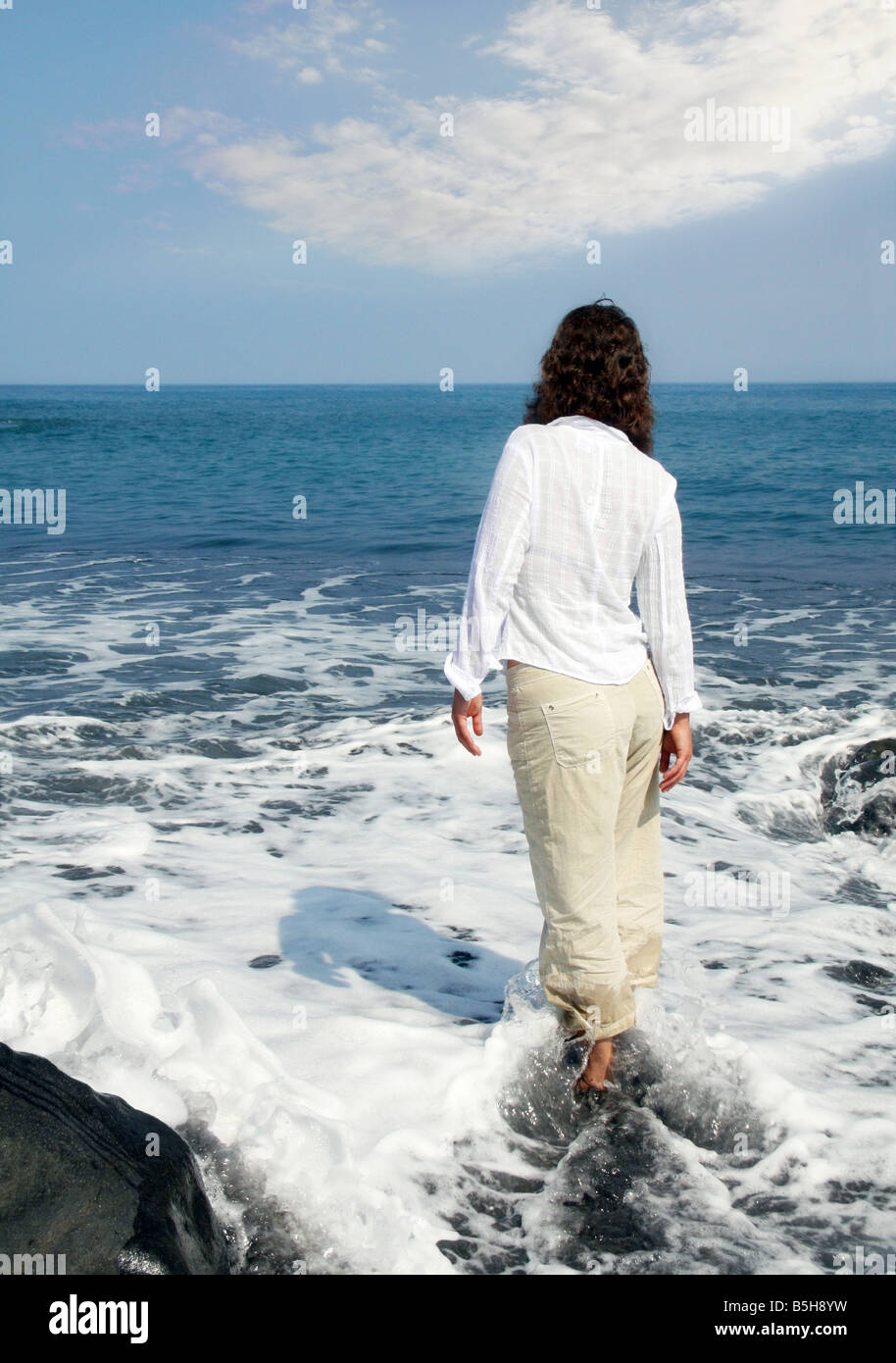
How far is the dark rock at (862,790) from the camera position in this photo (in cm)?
613

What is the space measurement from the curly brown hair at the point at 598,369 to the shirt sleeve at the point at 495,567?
239 millimetres

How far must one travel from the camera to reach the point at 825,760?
706cm

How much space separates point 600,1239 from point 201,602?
10729 millimetres

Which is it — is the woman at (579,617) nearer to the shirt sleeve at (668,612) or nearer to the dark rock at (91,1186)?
the shirt sleeve at (668,612)

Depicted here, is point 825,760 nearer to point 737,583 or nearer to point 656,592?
point 656,592

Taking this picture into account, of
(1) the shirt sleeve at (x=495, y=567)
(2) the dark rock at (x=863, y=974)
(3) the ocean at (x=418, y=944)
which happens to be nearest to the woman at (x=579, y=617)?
(1) the shirt sleeve at (x=495, y=567)

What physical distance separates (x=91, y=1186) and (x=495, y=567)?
172 cm

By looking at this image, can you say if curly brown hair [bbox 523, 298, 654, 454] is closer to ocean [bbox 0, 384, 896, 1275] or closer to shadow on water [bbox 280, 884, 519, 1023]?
ocean [bbox 0, 384, 896, 1275]

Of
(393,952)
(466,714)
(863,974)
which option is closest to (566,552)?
(466,714)

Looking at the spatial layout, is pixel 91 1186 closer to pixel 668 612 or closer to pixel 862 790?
pixel 668 612

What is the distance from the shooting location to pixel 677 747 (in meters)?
3.12

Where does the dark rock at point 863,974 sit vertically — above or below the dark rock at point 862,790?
below

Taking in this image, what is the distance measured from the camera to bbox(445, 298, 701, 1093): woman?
8.97 feet
